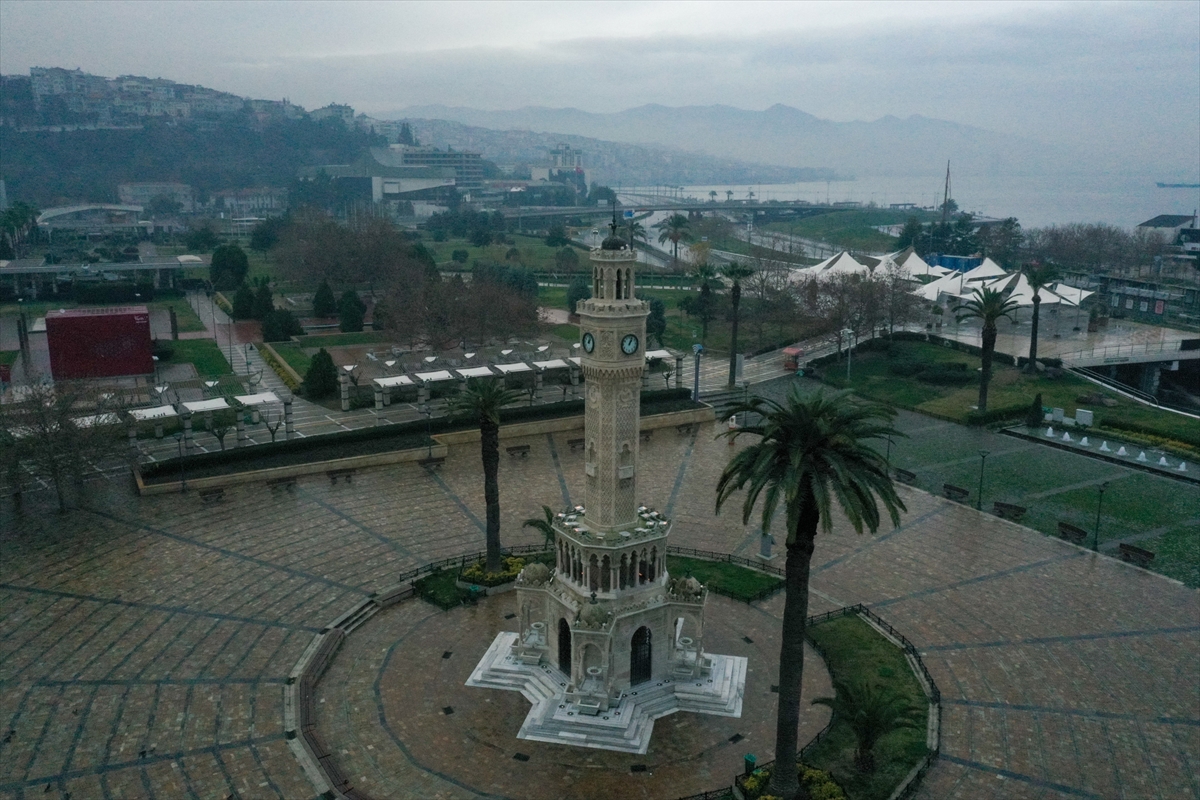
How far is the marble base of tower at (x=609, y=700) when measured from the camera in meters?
25.9

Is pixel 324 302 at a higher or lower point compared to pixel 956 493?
higher

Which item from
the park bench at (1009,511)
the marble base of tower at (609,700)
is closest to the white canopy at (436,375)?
the marble base of tower at (609,700)

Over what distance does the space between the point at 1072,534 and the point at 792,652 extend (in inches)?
913

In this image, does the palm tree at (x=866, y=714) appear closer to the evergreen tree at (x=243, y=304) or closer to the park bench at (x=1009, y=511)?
the park bench at (x=1009, y=511)

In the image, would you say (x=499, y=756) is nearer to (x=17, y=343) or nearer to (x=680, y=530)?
(x=680, y=530)

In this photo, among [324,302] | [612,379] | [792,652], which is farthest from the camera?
[324,302]

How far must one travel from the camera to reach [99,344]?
6162cm

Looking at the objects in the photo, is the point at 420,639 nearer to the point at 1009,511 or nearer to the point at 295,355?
the point at 1009,511

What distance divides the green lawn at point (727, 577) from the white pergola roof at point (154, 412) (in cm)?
2867

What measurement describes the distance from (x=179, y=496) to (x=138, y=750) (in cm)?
2093

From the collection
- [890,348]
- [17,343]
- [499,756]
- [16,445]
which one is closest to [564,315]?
[890,348]

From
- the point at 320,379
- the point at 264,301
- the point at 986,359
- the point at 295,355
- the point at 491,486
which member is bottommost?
the point at 295,355

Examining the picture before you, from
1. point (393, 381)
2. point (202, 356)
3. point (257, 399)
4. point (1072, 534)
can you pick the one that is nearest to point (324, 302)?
point (202, 356)

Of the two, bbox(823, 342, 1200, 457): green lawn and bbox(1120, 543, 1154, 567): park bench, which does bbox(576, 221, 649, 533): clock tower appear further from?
bbox(823, 342, 1200, 457): green lawn
